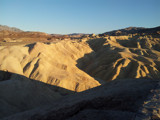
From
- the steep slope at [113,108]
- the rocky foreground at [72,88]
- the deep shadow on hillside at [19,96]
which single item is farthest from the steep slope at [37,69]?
the steep slope at [113,108]

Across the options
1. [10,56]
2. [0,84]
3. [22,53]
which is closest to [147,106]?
[0,84]

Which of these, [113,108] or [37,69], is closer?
[113,108]

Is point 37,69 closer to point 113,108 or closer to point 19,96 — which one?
point 19,96

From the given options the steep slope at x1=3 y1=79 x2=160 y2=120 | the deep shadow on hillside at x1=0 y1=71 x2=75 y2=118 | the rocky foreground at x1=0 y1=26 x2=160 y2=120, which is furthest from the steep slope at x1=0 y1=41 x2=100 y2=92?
the steep slope at x1=3 y1=79 x2=160 y2=120

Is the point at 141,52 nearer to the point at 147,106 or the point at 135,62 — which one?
the point at 135,62

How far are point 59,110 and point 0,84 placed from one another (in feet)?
18.9

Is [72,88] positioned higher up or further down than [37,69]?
further down

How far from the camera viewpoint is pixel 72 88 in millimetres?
12266

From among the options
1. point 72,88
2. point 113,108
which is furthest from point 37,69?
point 113,108

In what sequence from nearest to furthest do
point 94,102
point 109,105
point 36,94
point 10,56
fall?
point 109,105 < point 94,102 < point 36,94 < point 10,56

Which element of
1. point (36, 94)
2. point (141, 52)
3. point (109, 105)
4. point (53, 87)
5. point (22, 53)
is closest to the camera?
point (109, 105)

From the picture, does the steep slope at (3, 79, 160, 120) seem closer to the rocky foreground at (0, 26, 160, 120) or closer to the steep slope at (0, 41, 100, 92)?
the rocky foreground at (0, 26, 160, 120)

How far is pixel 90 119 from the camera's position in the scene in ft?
11.7

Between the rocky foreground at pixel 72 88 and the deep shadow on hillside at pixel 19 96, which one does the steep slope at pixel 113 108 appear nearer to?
the rocky foreground at pixel 72 88
